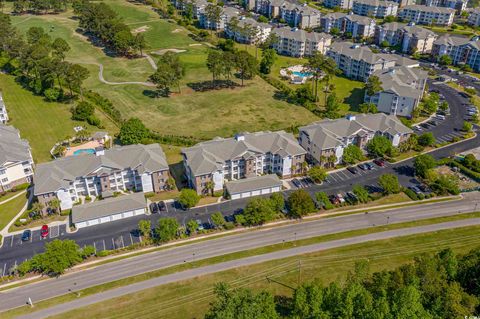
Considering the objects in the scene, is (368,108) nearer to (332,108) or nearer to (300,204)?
(332,108)

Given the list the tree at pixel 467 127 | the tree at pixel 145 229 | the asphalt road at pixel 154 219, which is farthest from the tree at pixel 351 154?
the tree at pixel 145 229

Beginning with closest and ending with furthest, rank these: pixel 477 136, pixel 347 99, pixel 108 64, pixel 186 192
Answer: pixel 186 192 < pixel 477 136 < pixel 347 99 < pixel 108 64

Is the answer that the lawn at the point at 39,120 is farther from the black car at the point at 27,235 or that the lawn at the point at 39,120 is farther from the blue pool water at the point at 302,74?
the blue pool water at the point at 302,74

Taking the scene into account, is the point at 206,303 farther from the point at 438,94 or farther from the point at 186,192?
the point at 438,94

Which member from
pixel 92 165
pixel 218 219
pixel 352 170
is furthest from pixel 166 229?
pixel 352 170

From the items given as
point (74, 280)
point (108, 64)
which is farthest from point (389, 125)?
point (108, 64)
